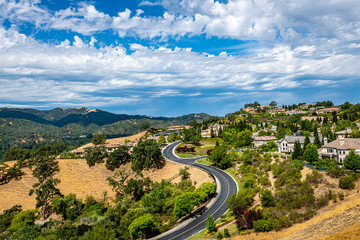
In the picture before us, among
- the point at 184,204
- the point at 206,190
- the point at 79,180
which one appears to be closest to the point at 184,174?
the point at 206,190

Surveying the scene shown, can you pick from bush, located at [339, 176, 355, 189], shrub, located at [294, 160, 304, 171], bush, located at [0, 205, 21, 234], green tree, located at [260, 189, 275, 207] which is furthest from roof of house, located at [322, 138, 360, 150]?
bush, located at [0, 205, 21, 234]

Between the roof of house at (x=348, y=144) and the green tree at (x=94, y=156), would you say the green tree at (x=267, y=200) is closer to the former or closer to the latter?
the roof of house at (x=348, y=144)

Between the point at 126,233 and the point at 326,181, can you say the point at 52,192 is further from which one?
the point at 326,181

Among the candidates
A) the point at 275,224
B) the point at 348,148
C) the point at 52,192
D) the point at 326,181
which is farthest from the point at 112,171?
the point at 348,148

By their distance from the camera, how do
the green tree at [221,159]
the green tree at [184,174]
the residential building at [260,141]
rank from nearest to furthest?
the green tree at [184,174] → the green tree at [221,159] → the residential building at [260,141]

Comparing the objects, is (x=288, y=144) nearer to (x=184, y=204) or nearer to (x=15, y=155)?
(x=184, y=204)

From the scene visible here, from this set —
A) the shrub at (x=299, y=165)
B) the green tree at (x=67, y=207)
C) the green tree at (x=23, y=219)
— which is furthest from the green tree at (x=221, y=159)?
the green tree at (x=23, y=219)

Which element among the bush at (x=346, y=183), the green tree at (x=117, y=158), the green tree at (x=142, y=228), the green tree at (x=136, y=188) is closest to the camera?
the bush at (x=346, y=183)
